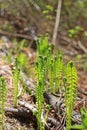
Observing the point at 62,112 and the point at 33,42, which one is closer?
the point at 62,112

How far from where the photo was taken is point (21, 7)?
20.9 feet

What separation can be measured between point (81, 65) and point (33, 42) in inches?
45.5

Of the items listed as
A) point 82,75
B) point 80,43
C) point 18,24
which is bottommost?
point 82,75

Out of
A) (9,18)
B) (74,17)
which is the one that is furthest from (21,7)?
(74,17)

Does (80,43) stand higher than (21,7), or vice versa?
(21,7)

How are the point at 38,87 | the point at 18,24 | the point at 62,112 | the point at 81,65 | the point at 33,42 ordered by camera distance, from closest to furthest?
the point at 38,87 < the point at 62,112 < the point at 81,65 < the point at 33,42 < the point at 18,24

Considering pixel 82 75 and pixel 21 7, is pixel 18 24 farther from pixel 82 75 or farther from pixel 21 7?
pixel 82 75

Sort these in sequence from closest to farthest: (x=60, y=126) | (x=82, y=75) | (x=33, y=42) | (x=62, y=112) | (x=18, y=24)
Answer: (x=60, y=126) → (x=62, y=112) → (x=82, y=75) → (x=33, y=42) → (x=18, y=24)

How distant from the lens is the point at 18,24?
6133mm

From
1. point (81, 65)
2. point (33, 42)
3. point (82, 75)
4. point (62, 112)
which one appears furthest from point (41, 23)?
point (62, 112)

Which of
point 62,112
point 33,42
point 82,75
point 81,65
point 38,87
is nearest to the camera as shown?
point 38,87

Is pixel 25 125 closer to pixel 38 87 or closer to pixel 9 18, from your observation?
pixel 38 87

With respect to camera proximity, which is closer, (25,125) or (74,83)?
(74,83)

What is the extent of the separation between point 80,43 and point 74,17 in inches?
37.1
